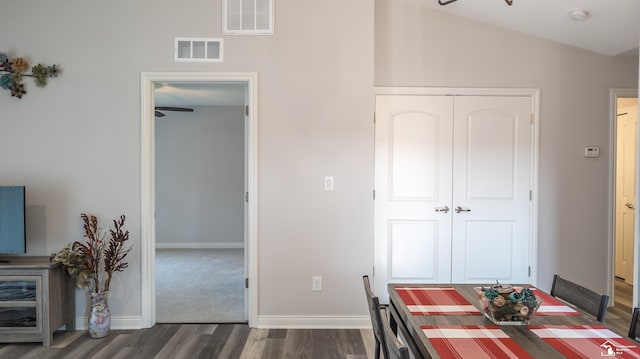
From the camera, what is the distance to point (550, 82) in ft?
12.0

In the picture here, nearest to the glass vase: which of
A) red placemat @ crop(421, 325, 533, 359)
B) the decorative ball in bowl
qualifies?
red placemat @ crop(421, 325, 533, 359)

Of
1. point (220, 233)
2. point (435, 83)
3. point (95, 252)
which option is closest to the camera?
point (95, 252)

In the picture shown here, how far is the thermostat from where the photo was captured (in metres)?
3.64

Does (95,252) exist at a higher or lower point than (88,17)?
lower

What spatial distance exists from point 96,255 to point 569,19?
4373 mm

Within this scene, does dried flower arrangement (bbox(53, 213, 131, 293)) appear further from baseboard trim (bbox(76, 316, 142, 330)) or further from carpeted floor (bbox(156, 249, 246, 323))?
carpeted floor (bbox(156, 249, 246, 323))

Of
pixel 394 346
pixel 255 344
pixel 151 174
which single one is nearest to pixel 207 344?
pixel 255 344

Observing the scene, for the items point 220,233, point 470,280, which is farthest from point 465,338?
point 220,233

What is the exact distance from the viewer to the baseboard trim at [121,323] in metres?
3.12

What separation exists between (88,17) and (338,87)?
84.3 inches

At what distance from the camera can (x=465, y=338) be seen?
1360 millimetres

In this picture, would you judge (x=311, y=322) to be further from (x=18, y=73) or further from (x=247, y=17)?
(x=18, y=73)

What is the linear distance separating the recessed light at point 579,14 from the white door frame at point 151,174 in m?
2.64

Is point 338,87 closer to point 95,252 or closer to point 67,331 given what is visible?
point 95,252
